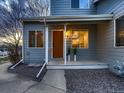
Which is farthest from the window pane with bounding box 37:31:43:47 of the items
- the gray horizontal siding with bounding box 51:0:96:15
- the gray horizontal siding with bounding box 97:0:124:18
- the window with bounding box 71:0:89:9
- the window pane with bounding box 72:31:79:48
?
the gray horizontal siding with bounding box 97:0:124:18

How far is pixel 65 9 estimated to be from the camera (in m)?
14.7

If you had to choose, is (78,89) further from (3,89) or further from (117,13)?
(117,13)

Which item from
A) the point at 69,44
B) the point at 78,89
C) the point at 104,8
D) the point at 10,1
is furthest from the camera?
the point at 10,1

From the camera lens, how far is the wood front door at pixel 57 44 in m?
15.0

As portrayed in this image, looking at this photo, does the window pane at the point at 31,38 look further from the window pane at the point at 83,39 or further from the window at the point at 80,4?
the window at the point at 80,4

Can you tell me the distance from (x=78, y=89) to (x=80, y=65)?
4.51 meters

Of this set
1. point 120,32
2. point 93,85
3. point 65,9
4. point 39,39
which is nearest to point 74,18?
point 120,32

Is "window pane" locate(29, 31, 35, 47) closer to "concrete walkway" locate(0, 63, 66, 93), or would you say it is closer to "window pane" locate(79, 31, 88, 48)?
"window pane" locate(79, 31, 88, 48)

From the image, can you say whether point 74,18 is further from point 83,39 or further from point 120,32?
point 83,39

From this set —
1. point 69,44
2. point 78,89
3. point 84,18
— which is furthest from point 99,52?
point 78,89

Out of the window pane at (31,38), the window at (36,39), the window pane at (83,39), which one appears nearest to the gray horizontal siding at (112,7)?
the window pane at (83,39)

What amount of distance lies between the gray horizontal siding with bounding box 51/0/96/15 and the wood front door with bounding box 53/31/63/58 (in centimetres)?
170

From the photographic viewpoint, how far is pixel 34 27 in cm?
1466

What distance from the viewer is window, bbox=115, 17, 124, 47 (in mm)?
9774
